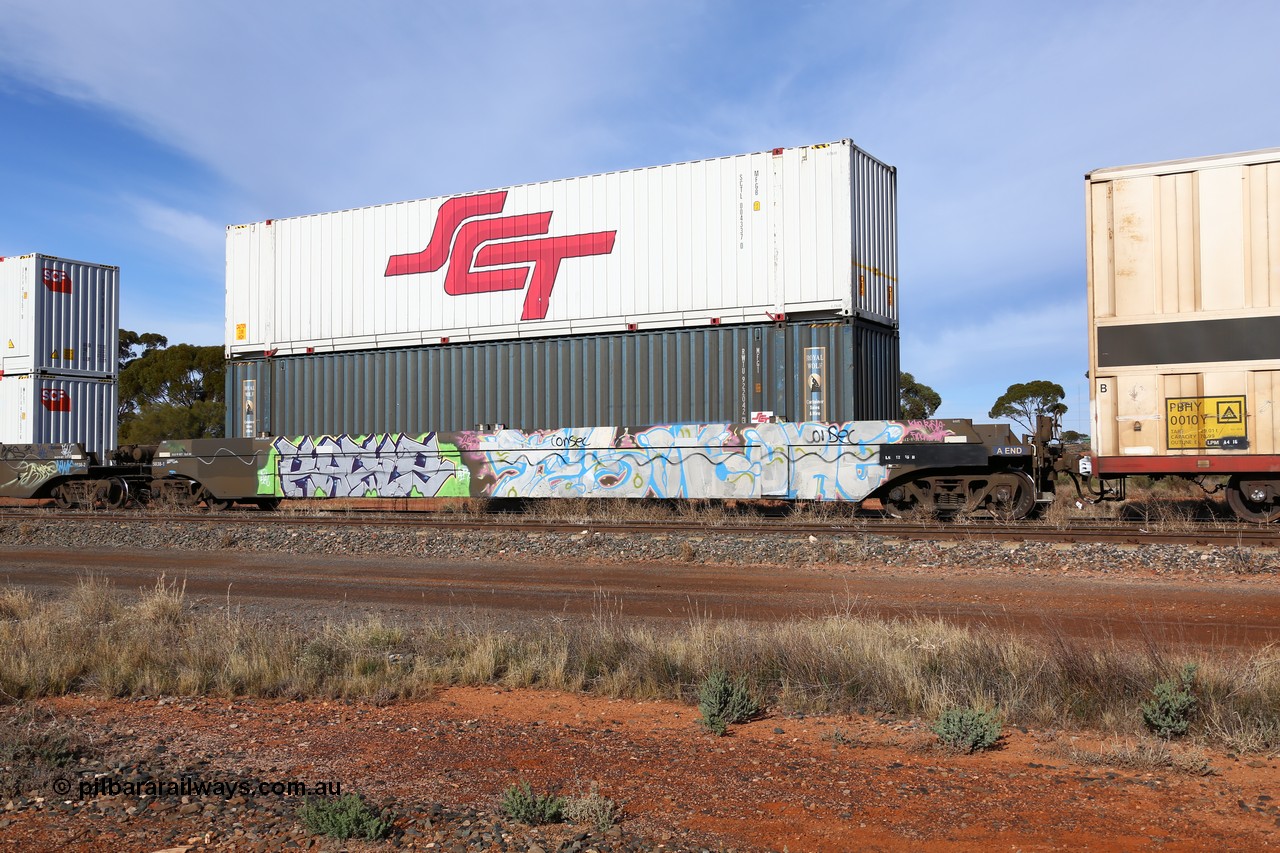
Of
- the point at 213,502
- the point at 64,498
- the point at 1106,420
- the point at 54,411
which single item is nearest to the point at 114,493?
the point at 64,498

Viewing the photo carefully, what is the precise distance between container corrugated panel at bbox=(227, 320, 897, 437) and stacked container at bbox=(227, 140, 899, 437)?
37 millimetres

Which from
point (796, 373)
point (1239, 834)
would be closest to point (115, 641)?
point (1239, 834)

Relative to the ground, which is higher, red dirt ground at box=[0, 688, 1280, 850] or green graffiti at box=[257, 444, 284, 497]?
green graffiti at box=[257, 444, 284, 497]

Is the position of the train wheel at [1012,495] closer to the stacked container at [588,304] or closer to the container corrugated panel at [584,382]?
the container corrugated panel at [584,382]

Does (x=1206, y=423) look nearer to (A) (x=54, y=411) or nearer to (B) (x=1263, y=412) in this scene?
(B) (x=1263, y=412)

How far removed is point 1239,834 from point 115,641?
757 centimetres

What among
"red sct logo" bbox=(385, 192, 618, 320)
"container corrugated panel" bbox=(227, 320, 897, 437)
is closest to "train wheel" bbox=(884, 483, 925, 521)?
"container corrugated panel" bbox=(227, 320, 897, 437)

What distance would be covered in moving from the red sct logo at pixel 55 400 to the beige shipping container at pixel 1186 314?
82.5 feet

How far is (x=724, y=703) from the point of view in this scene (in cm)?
573

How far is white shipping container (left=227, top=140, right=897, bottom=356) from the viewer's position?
17.3 meters

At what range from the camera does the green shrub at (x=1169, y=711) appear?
5.16m

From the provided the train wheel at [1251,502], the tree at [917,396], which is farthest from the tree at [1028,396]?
the train wheel at [1251,502]

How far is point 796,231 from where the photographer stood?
17281mm

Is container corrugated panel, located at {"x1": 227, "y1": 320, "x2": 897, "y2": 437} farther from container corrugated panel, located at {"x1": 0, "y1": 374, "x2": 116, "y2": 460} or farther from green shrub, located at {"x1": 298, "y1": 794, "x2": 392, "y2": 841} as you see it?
green shrub, located at {"x1": 298, "y1": 794, "x2": 392, "y2": 841}
